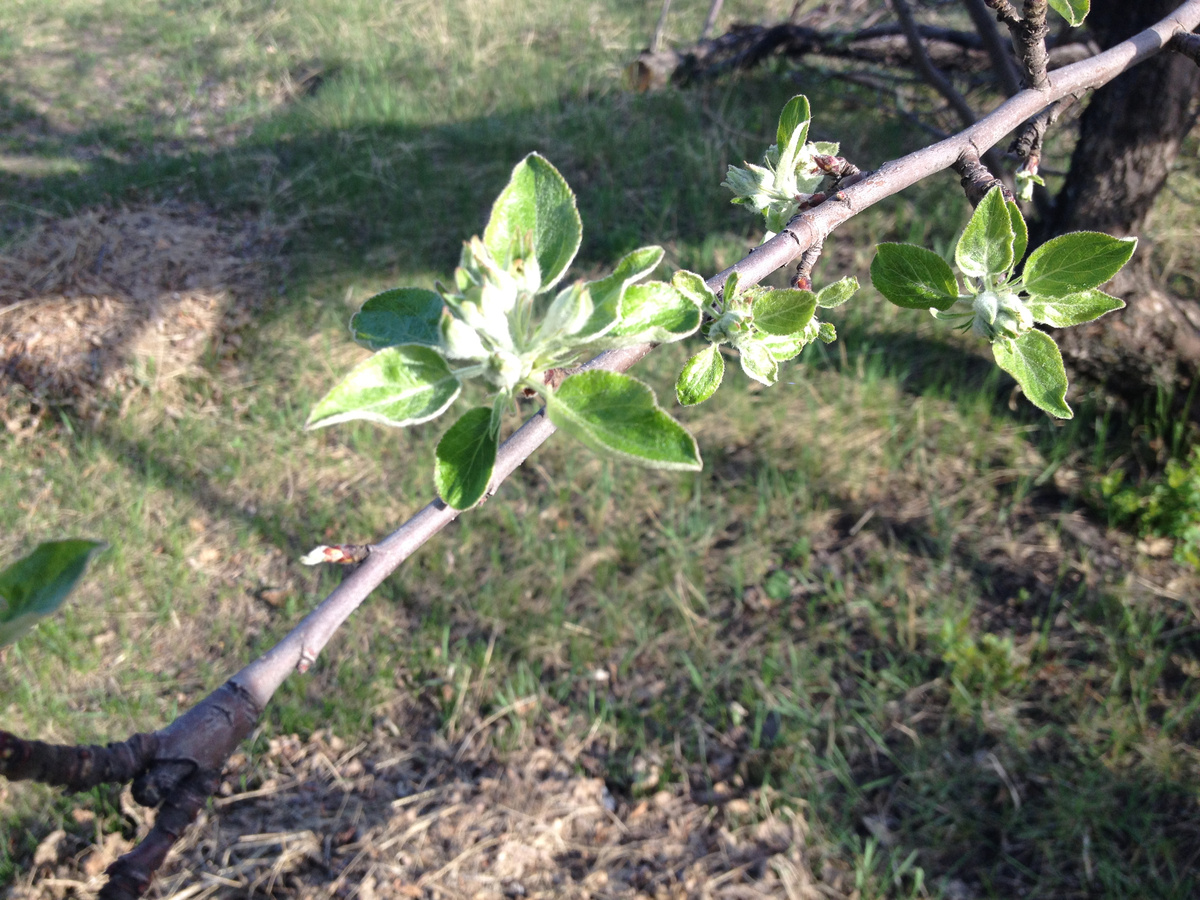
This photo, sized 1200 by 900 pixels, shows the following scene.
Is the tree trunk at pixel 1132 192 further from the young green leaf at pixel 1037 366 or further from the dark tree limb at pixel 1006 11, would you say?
the young green leaf at pixel 1037 366

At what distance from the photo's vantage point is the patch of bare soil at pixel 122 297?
3230 mm

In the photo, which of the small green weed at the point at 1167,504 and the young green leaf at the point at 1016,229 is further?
the small green weed at the point at 1167,504

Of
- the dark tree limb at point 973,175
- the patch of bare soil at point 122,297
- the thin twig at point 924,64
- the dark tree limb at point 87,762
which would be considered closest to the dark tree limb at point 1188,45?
the dark tree limb at point 973,175

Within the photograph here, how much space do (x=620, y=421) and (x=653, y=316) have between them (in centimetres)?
12

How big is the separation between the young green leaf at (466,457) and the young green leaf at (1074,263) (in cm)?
44

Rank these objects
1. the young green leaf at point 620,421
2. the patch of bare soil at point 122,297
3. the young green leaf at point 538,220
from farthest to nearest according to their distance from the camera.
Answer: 1. the patch of bare soil at point 122,297
2. the young green leaf at point 538,220
3. the young green leaf at point 620,421

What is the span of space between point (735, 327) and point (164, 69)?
5590 millimetres

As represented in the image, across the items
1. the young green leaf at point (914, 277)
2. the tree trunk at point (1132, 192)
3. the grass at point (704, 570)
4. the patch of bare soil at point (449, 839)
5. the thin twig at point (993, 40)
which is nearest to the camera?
the young green leaf at point (914, 277)

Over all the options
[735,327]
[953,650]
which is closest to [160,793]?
[735,327]

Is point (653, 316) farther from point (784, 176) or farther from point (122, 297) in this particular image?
point (122, 297)

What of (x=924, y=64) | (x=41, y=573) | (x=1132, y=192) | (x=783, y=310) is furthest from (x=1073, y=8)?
(x=1132, y=192)

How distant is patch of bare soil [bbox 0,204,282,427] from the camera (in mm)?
3230

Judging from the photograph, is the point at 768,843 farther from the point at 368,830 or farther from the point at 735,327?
the point at 735,327

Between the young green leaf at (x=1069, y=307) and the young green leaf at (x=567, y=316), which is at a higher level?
the young green leaf at (x=567, y=316)
